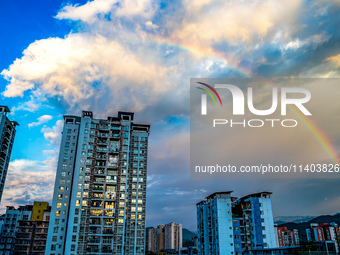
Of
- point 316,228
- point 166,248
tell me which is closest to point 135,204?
point 316,228

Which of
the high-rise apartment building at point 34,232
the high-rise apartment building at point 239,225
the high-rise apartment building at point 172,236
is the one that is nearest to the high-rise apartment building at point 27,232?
the high-rise apartment building at point 34,232

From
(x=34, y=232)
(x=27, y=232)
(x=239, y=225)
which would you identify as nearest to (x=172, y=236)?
(x=34, y=232)

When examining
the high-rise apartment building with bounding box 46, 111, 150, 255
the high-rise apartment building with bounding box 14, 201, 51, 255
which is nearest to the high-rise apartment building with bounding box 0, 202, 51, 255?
the high-rise apartment building with bounding box 14, 201, 51, 255

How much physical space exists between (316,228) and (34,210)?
13280 cm

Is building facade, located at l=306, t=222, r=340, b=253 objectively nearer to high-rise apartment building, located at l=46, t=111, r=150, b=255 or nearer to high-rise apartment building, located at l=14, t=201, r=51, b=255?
high-rise apartment building, located at l=46, t=111, r=150, b=255

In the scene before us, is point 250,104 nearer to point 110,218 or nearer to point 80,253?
point 110,218

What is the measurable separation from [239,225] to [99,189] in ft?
143

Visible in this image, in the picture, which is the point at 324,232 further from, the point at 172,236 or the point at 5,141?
the point at 5,141

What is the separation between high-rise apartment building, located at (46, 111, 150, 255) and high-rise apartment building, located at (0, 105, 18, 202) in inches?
725

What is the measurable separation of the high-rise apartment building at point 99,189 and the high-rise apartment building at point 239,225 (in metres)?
22.3

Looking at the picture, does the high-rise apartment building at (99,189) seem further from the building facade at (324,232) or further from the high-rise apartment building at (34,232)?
the building facade at (324,232)

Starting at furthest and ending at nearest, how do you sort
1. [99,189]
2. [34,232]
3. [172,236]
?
[172,236]
[34,232]
[99,189]

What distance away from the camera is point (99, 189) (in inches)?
3071

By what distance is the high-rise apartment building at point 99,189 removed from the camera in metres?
72.9
